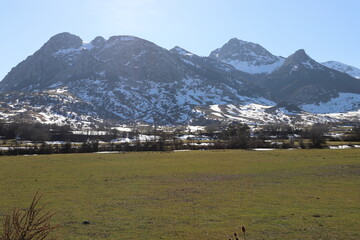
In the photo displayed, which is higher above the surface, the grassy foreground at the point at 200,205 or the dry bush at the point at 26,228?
the dry bush at the point at 26,228

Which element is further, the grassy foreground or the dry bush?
the grassy foreground

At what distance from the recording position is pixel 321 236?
21500mm

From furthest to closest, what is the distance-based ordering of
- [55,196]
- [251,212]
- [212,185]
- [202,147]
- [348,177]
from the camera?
[202,147] < [348,177] < [212,185] < [55,196] < [251,212]

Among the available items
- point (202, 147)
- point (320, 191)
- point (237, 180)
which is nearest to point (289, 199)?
point (320, 191)

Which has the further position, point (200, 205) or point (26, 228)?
point (200, 205)

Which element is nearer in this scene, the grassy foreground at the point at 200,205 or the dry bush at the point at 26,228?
the dry bush at the point at 26,228

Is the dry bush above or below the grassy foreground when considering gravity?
above

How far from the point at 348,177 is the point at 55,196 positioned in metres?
42.3

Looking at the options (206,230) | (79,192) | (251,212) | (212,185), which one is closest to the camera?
(206,230)

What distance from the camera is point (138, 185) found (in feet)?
149

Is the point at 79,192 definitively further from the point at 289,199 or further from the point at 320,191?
the point at 320,191

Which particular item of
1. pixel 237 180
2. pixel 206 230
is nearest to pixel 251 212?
pixel 206 230

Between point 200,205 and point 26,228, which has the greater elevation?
point 26,228

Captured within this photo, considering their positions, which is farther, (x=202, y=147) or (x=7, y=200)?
(x=202, y=147)
